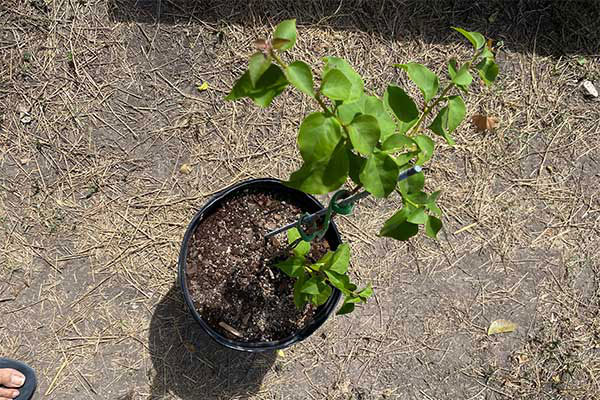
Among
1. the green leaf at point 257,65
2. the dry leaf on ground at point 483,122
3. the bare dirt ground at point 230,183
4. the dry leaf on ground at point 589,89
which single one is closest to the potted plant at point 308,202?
the green leaf at point 257,65

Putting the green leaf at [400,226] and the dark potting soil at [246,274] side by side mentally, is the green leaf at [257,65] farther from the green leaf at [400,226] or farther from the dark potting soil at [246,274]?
the dark potting soil at [246,274]

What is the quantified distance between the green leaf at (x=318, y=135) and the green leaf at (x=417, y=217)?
270mm

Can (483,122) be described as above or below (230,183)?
above

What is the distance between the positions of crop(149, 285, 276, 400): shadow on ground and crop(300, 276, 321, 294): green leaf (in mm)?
783

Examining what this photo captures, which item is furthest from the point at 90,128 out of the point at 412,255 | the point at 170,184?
the point at 412,255

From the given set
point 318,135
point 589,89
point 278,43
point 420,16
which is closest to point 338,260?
point 318,135

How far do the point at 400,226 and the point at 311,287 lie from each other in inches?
14.9

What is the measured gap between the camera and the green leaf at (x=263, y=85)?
91cm

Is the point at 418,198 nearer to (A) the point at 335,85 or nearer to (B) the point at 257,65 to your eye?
(A) the point at 335,85

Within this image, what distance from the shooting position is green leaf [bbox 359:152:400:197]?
1.03m

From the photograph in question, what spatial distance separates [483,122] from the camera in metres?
2.31

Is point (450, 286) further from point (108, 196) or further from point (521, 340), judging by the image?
point (108, 196)

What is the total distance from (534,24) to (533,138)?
0.51 m

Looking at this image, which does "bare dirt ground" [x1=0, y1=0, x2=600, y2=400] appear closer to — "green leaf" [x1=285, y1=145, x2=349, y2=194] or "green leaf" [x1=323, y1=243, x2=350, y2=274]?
"green leaf" [x1=323, y1=243, x2=350, y2=274]
